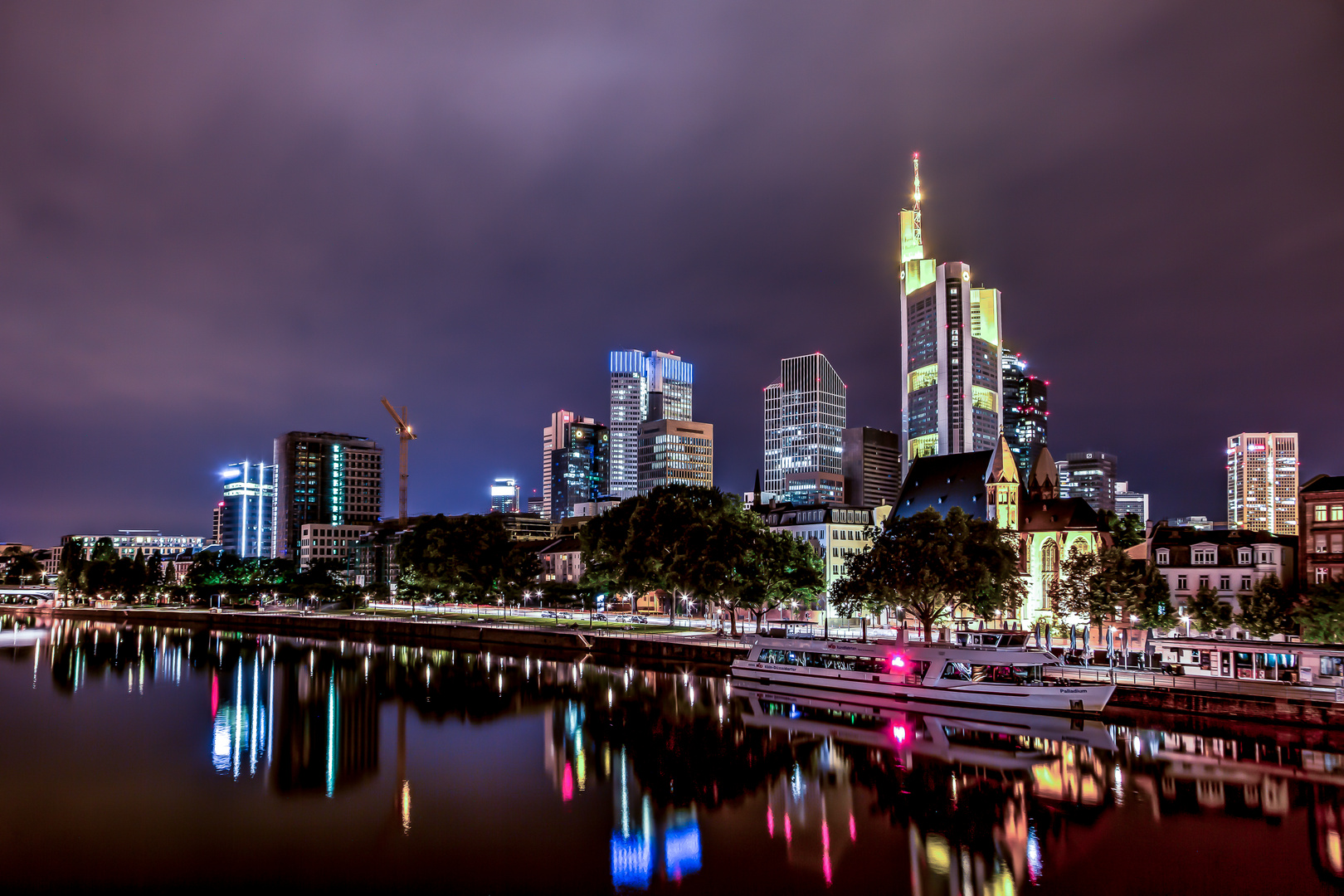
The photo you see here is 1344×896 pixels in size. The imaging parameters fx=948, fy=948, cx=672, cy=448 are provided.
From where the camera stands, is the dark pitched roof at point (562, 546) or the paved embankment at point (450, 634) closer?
the paved embankment at point (450, 634)

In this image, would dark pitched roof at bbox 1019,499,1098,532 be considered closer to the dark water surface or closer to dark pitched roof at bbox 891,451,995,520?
dark pitched roof at bbox 891,451,995,520

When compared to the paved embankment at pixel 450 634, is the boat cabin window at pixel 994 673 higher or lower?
higher

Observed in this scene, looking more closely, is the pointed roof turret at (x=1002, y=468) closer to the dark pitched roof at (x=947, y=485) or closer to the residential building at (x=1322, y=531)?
the dark pitched roof at (x=947, y=485)

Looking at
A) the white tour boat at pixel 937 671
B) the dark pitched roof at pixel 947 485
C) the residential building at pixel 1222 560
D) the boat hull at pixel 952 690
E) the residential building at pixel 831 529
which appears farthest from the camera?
the residential building at pixel 831 529

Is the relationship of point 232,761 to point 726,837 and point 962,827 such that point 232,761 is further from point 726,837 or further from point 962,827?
point 962,827

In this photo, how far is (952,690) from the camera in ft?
217

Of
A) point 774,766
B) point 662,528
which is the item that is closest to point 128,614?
point 662,528

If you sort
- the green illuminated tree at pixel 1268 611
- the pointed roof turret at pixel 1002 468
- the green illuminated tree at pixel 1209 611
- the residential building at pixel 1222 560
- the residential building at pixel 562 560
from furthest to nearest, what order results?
1. the residential building at pixel 562 560
2. the pointed roof turret at pixel 1002 468
3. the residential building at pixel 1222 560
4. the green illuminated tree at pixel 1209 611
5. the green illuminated tree at pixel 1268 611

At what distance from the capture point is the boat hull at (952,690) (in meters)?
60.7

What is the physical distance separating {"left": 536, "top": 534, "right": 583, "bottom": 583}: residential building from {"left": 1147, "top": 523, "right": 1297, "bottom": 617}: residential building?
10629 centimetres

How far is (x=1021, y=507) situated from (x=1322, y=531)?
157 feet

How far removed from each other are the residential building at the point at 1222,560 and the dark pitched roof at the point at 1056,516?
937 inches

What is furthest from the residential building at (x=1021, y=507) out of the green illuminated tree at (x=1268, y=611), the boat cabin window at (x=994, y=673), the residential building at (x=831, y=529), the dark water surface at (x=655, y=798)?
the dark water surface at (x=655, y=798)

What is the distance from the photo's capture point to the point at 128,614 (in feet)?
575
